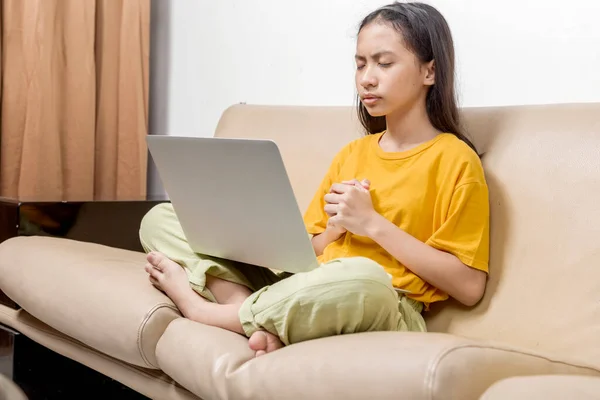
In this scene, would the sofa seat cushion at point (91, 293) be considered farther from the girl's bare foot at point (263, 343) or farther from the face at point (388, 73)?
the face at point (388, 73)

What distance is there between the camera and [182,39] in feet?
9.48

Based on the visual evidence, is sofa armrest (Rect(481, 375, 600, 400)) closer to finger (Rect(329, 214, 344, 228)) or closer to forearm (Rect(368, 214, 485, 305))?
forearm (Rect(368, 214, 485, 305))

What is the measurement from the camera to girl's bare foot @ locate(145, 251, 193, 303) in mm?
1507

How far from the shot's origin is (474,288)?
4.85 feet

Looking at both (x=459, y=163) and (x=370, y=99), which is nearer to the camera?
(x=459, y=163)

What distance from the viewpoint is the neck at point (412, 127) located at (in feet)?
5.38

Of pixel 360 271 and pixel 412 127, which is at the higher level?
pixel 412 127

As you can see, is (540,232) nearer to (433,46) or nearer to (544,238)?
(544,238)

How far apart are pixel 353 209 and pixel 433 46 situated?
1.22 feet

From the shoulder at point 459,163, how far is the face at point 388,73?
0.13m

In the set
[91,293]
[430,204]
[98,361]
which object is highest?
[430,204]

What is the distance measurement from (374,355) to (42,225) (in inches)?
48.2

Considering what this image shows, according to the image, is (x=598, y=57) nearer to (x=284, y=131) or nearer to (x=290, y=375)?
(x=284, y=131)

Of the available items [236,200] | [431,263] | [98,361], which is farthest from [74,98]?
[431,263]
